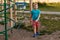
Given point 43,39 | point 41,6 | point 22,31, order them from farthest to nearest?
point 41,6 < point 22,31 < point 43,39

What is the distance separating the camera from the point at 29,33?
1034 centimetres

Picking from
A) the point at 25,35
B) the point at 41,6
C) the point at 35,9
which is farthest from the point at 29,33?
the point at 41,6

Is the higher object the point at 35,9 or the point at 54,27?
the point at 35,9

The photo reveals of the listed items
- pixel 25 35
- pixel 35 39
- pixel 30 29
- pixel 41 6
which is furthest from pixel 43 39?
pixel 41 6

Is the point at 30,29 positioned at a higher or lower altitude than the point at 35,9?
lower

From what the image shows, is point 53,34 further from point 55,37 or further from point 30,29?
point 30,29

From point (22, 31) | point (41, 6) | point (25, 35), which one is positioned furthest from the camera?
point (41, 6)

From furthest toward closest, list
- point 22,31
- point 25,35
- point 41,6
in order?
point 41,6, point 22,31, point 25,35

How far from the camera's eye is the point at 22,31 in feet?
35.0

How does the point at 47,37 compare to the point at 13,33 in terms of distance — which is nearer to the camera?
the point at 47,37

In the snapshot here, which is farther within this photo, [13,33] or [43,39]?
[13,33]

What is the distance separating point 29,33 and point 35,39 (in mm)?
1030

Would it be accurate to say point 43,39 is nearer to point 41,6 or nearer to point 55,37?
point 55,37

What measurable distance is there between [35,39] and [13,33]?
46.8 inches
